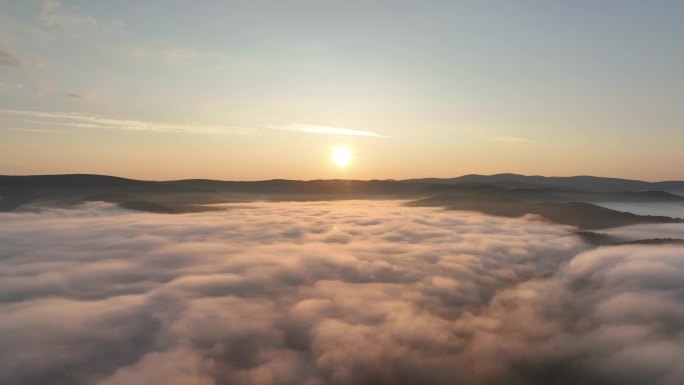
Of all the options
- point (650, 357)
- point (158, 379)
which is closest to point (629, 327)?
point (650, 357)

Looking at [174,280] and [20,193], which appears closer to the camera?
[174,280]

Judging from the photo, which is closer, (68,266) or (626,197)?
(68,266)

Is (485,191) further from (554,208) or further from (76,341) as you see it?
(76,341)

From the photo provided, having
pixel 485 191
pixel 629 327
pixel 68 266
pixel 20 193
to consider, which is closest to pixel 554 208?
pixel 485 191

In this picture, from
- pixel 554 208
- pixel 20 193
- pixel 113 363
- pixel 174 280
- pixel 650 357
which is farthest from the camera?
pixel 20 193

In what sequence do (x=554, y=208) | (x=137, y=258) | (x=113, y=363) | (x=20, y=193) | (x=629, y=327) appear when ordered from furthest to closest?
1. (x=20, y=193)
2. (x=554, y=208)
3. (x=137, y=258)
4. (x=629, y=327)
5. (x=113, y=363)

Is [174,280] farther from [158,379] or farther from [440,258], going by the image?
[440,258]

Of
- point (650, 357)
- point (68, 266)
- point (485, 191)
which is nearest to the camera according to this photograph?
point (650, 357)

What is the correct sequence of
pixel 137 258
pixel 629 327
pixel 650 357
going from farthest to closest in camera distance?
pixel 137 258, pixel 629 327, pixel 650 357
